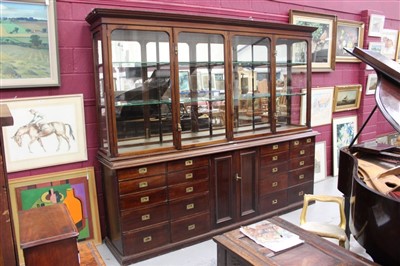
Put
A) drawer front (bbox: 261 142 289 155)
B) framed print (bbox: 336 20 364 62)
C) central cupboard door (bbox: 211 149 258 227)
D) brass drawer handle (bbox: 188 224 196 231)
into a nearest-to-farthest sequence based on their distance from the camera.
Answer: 1. brass drawer handle (bbox: 188 224 196 231)
2. central cupboard door (bbox: 211 149 258 227)
3. drawer front (bbox: 261 142 289 155)
4. framed print (bbox: 336 20 364 62)

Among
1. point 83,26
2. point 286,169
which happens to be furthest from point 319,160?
point 83,26

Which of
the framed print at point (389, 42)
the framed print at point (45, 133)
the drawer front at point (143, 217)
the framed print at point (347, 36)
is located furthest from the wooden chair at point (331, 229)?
the framed print at point (389, 42)

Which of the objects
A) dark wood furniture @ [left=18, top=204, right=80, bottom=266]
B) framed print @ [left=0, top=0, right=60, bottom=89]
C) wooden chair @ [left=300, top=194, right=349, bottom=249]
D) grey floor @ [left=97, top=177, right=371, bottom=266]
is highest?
framed print @ [left=0, top=0, right=60, bottom=89]

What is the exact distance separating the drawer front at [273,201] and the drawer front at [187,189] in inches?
32.7

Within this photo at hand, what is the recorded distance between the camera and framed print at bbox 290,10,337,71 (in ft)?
14.9

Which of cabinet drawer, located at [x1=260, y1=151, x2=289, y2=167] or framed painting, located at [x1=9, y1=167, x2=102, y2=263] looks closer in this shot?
framed painting, located at [x1=9, y1=167, x2=102, y2=263]

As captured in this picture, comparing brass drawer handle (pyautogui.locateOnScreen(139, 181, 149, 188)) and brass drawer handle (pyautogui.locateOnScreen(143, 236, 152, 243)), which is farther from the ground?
brass drawer handle (pyautogui.locateOnScreen(139, 181, 149, 188))

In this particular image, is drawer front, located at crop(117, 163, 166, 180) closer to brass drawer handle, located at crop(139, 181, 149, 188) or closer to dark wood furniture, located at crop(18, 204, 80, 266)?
brass drawer handle, located at crop(139, 181, 149, 188)

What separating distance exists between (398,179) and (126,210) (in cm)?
231

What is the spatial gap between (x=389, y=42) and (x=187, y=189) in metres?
4.79

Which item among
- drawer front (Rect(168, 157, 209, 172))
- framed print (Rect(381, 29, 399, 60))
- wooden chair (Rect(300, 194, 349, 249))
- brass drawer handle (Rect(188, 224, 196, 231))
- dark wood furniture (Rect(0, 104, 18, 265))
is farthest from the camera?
framed print (Rect(381, 29, 399, 60))

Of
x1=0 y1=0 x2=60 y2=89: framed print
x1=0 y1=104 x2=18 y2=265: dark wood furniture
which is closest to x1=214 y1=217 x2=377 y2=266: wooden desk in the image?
x1=0 y1=104 x2=18 y2=265: dark wood furniture

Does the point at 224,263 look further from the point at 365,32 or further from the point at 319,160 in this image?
the point at 365,32

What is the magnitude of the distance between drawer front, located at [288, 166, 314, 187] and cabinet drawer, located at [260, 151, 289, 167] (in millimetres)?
232
